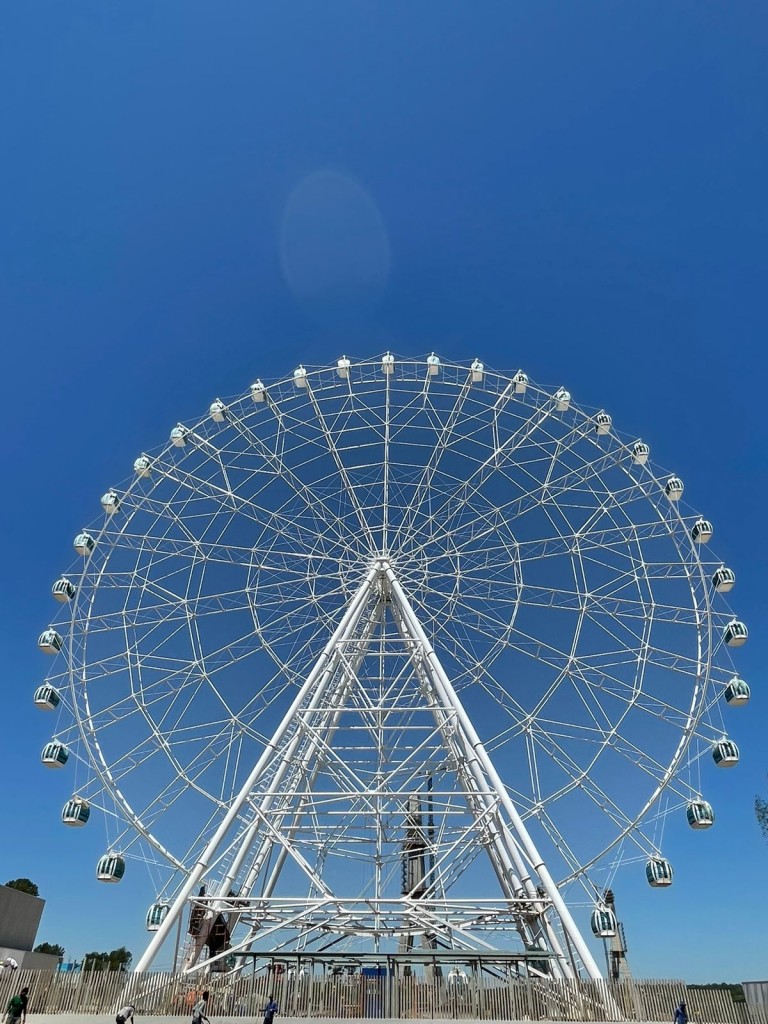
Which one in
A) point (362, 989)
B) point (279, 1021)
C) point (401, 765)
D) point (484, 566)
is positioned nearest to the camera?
point (279, 1021)

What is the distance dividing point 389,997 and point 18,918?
1278 inches

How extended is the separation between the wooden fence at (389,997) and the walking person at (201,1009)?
504 millimetres

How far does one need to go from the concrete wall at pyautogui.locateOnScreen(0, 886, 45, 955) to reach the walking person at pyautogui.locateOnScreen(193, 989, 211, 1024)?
93.4ft

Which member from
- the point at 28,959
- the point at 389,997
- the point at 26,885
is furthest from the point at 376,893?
the point at 26,885

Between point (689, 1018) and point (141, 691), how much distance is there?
19378mm

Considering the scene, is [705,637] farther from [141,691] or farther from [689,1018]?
[141,691]

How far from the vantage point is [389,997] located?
55.8ft

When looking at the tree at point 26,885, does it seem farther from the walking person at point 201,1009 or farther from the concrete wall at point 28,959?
the walking person at point 201,1009

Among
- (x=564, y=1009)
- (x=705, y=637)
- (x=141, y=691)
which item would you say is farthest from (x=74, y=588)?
(x=705, y=637)

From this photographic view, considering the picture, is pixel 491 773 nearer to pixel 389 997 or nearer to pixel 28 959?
pixel 389 997

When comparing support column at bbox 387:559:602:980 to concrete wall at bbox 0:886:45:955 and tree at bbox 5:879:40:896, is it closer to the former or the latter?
concrete wall at bbox 0:886:45:955

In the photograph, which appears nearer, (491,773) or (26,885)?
(491,773)

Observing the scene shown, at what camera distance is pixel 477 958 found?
17766 mm

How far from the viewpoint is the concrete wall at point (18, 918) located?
37.5 metres
